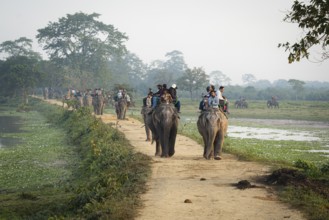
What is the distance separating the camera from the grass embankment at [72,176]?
38.9ft

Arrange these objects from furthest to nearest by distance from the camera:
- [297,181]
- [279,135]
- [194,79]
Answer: [194,79]
[279,135]
[297,181]

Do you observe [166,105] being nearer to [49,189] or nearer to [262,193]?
[49,189]

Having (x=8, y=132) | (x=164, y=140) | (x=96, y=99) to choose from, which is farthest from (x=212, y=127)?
(x=96, y=99)

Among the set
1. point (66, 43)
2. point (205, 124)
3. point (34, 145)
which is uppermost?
point (66, 43)

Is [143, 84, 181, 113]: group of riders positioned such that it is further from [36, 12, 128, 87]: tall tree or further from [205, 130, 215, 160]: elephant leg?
[36, 12, 128, 87]: tall tree

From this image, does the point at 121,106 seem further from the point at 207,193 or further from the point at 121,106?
the point at 207,193

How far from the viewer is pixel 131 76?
126375 mm

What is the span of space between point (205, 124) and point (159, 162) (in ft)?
6.68

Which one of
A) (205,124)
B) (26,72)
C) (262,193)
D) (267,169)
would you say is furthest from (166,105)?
(26,72)

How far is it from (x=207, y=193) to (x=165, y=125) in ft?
19.9

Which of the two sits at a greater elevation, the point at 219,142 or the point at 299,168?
the point at 219,142

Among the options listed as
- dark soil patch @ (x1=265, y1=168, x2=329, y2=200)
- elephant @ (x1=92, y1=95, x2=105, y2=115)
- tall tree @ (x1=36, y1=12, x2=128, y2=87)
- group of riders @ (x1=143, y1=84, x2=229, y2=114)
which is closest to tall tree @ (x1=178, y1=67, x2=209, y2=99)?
tall tree @ (x1=36, y1=12, x2=128, y2=87)

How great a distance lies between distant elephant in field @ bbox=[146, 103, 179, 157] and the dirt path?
Result: 600mm

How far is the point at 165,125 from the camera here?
17.9 m
